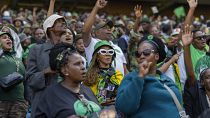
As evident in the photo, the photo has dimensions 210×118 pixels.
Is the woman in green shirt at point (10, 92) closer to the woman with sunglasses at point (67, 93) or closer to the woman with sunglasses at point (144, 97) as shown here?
the woman with sunglasses at point (67, 93)

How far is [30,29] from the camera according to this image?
1070cm

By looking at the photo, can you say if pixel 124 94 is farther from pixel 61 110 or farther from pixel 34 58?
pixel 34 58

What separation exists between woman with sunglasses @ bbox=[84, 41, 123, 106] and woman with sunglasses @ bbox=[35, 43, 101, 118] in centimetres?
108

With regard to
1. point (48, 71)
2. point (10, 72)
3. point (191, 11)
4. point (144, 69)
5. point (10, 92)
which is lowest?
point (10, 92)

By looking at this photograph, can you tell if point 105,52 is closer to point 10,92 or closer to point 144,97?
point 10,92

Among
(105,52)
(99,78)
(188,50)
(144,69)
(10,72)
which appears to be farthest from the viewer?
(10,72)

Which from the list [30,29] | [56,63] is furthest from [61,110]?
[30,29]

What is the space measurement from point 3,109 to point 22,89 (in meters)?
0.41

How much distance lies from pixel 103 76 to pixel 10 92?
1471 millimetres

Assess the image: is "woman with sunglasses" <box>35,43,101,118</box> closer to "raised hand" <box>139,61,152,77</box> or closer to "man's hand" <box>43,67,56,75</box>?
"man's hand" <box>43,67,56,75</box>

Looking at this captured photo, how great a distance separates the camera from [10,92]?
623 cm

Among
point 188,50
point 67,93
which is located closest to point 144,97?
point 67,93

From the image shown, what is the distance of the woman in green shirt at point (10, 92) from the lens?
6.13 m

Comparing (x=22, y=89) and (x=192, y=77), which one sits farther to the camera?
(x=22, y=89)
